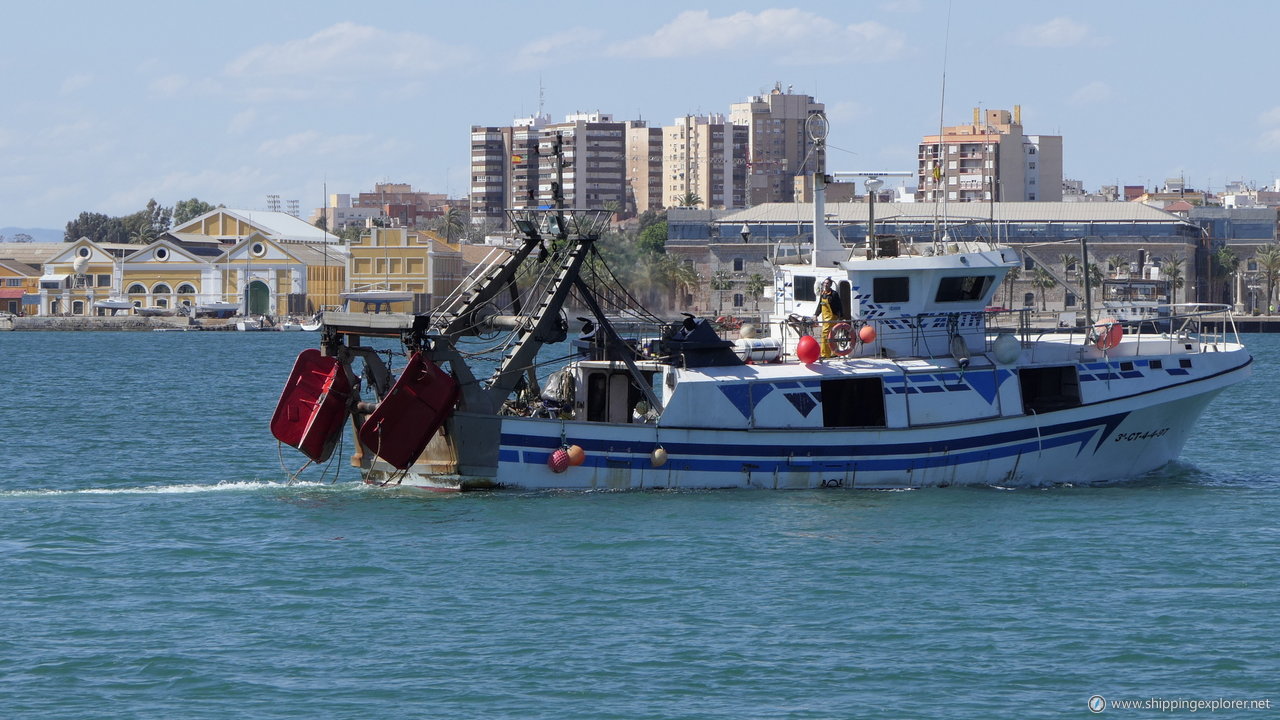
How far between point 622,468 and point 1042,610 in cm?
778

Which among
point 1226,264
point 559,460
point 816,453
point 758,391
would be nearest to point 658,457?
point 559,460

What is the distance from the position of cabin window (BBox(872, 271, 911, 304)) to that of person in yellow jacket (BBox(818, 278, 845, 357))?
26.4 inches

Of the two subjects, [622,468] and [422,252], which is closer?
[622,468]

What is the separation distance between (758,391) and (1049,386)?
17.8ft

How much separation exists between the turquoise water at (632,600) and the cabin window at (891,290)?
11.1 feet

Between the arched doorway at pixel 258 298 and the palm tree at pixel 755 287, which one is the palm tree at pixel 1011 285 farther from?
the arched doorway at pixel 258 298

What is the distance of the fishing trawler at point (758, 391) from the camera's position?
25.7 metres

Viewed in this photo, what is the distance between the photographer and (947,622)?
1988 cm

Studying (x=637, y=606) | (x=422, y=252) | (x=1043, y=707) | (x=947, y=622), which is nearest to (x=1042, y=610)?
(x=947, y=622)

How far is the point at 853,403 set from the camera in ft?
87.0

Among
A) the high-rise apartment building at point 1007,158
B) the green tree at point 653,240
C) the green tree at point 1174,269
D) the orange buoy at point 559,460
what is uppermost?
the high-rise apartment building at point 1007,158

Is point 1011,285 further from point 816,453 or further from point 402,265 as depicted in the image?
point 816,453

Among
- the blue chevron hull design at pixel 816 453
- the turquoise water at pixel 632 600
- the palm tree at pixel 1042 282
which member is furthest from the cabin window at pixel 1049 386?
the palm tree at pixel 1042 282

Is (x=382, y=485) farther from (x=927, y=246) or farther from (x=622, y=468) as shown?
(x=927, y=246)
